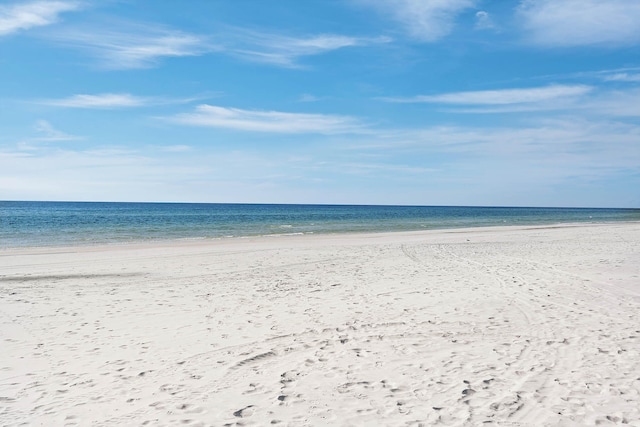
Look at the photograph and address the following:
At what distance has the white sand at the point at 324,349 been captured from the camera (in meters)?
5.12

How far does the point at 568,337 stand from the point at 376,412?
421 centimetres

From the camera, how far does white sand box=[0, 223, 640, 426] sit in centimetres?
512

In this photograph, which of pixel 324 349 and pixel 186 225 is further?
pixel 186 225

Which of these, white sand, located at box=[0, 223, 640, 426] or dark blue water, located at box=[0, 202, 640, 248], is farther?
dark blue water, located at box=[0, 202, 640, 248]

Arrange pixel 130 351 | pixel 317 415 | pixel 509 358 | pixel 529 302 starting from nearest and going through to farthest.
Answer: pixel 317 415
pixel 509 358
pixel 130 351
pixel 529 302

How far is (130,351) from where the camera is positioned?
722cm

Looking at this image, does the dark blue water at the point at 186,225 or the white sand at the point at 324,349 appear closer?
the white sand at the point at 324,349

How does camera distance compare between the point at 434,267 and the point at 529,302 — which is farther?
the point at 434,267

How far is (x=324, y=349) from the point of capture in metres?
7.18

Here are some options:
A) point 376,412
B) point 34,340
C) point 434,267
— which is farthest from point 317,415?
point 434,267

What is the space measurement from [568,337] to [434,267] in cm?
870

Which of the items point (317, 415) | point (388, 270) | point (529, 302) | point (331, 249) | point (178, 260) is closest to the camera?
point (317, 415)

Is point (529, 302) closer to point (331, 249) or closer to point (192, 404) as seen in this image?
point (192, 404)

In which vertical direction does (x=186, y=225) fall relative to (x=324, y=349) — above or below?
above
